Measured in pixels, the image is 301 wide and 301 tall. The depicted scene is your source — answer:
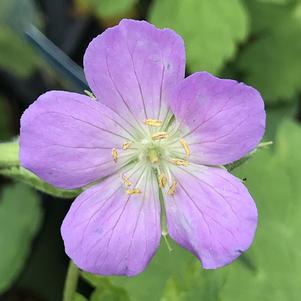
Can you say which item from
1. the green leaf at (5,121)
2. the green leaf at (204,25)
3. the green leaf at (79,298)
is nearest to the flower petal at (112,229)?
the green leaf at (79,298)

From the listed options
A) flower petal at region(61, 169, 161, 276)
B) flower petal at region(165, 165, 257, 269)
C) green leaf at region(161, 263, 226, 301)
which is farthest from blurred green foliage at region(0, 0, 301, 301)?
flower petal at region(165, 165, 257, 269)

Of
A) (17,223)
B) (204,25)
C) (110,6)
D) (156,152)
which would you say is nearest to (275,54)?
(204,25)

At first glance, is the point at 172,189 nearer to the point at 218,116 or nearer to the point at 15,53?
the point at 218,116

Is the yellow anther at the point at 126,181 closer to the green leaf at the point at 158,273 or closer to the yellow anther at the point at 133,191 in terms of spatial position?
the yellow anther at the point at 133,191

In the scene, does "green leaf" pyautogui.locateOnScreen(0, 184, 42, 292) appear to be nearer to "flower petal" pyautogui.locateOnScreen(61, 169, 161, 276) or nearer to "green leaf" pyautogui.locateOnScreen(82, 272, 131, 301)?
"green leaf" pyautogui.locateOnScreen(82, 272, 131, 301)

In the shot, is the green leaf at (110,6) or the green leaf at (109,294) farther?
the green leaf at (110,6)
